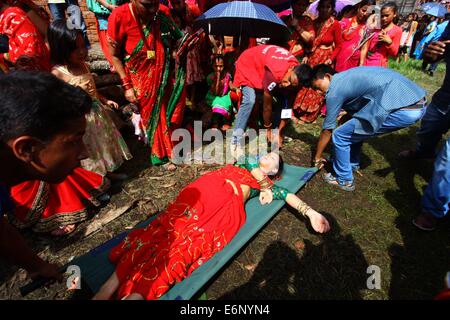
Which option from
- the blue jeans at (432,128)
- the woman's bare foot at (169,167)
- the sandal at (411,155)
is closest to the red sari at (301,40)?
the blue jeans at (432,128)

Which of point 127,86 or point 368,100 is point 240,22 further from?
point 368,100

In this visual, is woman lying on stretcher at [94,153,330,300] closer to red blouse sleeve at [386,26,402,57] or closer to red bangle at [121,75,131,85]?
red bangle at [121,75,131,85]

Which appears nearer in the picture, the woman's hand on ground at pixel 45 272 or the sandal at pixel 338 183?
the woman's hand on ground at pixel 45 272

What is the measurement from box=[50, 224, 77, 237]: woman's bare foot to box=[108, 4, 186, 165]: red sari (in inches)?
50.8

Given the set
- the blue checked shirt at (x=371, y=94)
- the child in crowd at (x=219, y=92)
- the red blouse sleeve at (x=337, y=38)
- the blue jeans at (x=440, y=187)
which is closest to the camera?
the blue jeans at (x=440, y=187)

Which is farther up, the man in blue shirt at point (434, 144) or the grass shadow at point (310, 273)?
the man in blue shirt at point (434, 144)

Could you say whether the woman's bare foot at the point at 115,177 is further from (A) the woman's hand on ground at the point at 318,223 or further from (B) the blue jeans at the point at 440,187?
(B) the blue jeans at the point at 440,187

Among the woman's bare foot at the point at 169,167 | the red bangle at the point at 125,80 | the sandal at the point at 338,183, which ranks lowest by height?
the sandal at the point at 338,183

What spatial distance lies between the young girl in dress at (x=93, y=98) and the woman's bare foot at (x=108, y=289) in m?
1.24

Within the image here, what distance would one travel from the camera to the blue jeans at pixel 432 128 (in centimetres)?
311

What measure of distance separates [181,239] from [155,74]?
2.00 meters

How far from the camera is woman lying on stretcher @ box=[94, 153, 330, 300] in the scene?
181 cm

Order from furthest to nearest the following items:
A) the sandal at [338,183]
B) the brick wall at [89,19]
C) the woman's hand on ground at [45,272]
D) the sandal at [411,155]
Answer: the brick wall at [89,19] → the sandal at [411,155] → the sandal at [338,183] → the woman's hand on ground at [45,272]
